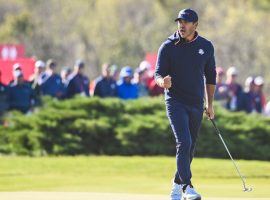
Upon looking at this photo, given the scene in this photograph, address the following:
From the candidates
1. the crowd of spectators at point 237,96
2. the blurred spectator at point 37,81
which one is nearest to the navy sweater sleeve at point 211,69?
the blurred spectator at point 37,81

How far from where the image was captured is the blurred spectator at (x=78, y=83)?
23.9 m

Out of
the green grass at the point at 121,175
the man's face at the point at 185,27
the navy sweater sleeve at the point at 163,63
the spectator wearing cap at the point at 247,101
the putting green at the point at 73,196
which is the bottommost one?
the green grass at the point at 121,175

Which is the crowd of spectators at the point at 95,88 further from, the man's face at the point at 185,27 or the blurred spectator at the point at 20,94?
the man's face at the point at 185,27

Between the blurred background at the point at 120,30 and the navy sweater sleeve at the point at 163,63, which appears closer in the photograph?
the navy sweater sleeve at the point at 163,63

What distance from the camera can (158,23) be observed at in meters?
61.8

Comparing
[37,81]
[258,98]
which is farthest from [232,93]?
[37,81]

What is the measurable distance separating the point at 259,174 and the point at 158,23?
143 feet

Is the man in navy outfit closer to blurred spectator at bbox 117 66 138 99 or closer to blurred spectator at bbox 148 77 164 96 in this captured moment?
blurred spectator at bbox 117 66 138 99

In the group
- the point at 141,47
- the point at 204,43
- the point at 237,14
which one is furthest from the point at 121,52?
the point at 204,43

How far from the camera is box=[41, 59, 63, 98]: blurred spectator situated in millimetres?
23844

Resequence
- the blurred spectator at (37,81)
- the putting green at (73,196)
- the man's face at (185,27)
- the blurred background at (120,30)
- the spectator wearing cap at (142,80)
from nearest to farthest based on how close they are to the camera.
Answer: the man's face at (185,27), the putting green at (73,196), the blurred spectator at (37,81), the spectator wearing cap at (142,80), the blurred background at (120,30)

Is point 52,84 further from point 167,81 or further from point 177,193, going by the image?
point 167,81

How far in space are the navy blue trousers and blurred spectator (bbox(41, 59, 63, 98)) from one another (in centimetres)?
1176

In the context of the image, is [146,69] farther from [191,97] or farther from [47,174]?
[191,97]
